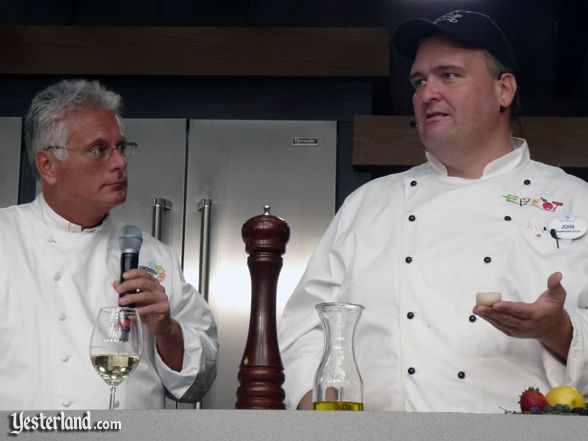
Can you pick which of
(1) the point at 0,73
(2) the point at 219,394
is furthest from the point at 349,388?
(1) the point at 0,73

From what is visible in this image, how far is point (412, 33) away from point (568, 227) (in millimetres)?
575

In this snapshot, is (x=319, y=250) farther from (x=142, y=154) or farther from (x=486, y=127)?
(x=142, y=154)

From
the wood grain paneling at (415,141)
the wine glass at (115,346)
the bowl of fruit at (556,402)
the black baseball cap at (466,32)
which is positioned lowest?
the bowl of fruit at (556,402)

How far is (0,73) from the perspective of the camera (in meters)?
4.18

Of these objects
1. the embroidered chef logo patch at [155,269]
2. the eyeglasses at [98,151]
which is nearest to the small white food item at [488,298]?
the embroidered chef logo patch at [155,269]

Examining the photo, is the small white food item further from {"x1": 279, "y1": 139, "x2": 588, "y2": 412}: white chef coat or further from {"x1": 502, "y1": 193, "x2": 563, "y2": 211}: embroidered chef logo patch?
{"x1": 502, "y1": 193, "x2": 563, "y2": 211}: embroidered chef logo patch

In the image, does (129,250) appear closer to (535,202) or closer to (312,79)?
(535,202)

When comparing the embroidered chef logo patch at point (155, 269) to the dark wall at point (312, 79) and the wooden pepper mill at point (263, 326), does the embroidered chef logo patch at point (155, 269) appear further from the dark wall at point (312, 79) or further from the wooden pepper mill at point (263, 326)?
the dark wall at point (312, 79)

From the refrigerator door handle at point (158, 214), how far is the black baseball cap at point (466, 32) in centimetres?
164

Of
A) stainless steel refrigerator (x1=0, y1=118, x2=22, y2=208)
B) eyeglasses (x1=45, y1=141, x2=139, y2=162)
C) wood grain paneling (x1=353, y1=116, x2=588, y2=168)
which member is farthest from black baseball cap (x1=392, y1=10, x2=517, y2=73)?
stainless steel refrigerator (x1=0, y1=118, x2=22, y2=208)

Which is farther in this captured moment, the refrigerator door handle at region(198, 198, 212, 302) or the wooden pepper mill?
the refrigerator door handle at region(198, 198, 212, 302)

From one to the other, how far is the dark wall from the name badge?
5.90 ft

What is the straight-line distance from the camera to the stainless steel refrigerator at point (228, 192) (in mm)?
4008

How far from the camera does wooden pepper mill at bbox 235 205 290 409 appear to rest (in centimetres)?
182
